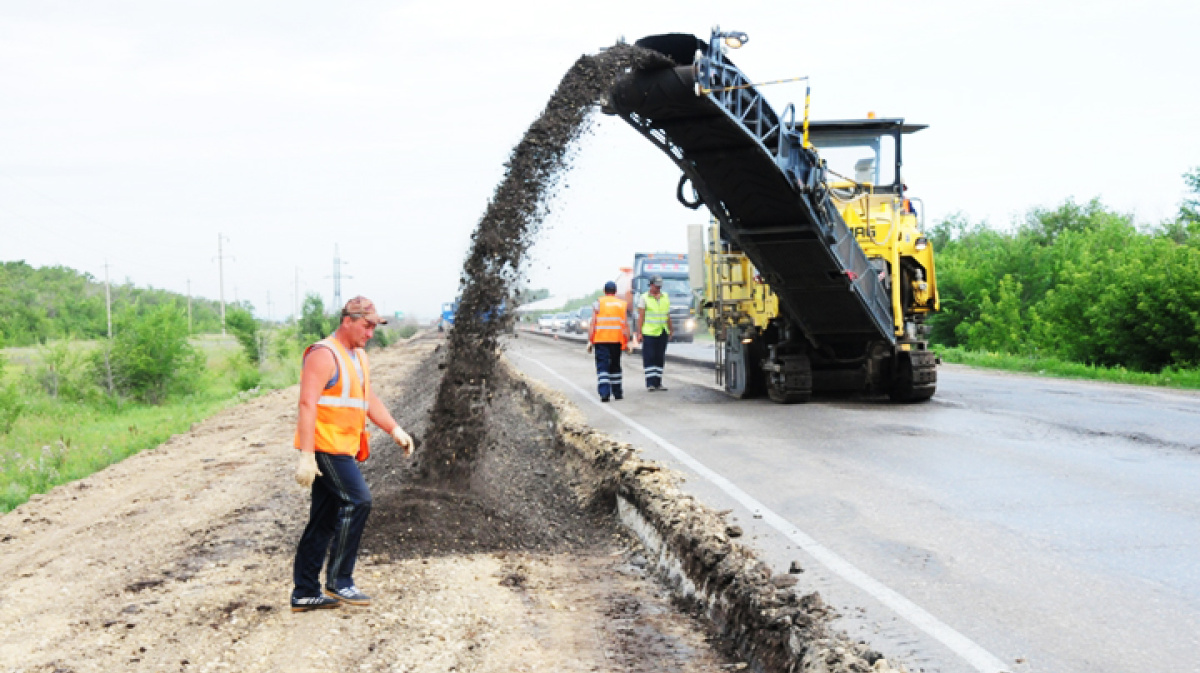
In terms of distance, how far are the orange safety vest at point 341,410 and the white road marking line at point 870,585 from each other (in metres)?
2.62

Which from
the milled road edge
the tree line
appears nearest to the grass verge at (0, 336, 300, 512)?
the milled road edge

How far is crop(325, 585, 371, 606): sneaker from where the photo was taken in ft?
17.0

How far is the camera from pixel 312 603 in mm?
5105

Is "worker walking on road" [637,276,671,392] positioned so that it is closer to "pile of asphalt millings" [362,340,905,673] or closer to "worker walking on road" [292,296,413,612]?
"pile of asphalt millings" [362,340,905,673]

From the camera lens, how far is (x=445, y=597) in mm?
5352

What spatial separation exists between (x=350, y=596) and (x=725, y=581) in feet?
6.33

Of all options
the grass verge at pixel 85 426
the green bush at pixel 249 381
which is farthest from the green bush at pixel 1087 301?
the green bush at pixel 249 381

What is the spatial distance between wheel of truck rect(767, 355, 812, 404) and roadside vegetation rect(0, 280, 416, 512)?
31.5 feet

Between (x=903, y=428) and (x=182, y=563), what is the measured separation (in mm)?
7413

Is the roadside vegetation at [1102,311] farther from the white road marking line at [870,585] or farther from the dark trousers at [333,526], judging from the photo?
the dark trousers at [333,526]

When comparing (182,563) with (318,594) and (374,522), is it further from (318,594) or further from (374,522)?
(318,594)

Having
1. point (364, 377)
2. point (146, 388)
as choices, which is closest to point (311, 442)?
point (364, 377)

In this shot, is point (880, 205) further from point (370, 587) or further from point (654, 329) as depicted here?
point (370, 587)

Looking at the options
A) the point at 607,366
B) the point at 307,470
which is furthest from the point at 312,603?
the point at 607,366
